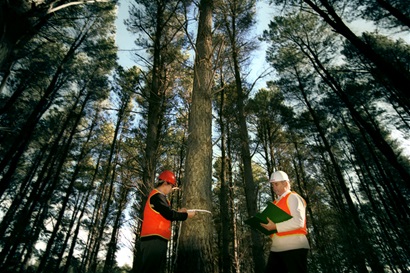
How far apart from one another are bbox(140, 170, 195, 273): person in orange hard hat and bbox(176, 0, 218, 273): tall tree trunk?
18cm

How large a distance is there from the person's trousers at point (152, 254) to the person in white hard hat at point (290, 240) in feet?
4.08

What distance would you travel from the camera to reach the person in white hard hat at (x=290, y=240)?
2.26 m

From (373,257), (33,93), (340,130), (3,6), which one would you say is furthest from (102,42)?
(340,130)

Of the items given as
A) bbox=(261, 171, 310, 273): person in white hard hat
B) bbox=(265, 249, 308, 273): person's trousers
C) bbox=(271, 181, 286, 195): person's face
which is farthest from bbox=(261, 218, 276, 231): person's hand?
bbox=(271, 181, 286, 195): person's face

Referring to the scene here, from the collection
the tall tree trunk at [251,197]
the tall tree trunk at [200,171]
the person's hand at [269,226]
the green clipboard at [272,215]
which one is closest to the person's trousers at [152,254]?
the tall tree trunk at [200,171]

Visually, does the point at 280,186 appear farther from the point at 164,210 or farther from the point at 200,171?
the point at 164,210

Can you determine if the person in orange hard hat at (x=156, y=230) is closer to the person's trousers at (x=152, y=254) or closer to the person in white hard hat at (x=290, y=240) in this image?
the person's trousers at (x=152, y=254)

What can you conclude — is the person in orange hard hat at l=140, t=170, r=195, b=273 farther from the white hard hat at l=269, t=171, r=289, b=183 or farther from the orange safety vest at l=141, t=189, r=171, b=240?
the white hard hat at l=269, t=171, r=289, b=183

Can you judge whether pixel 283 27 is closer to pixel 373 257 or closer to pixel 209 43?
pixel 209 43

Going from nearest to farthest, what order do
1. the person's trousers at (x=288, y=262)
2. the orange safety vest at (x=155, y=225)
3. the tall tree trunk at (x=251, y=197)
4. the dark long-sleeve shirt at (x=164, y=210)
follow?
the person's trousers at (x=288, y=262)
the dark long-sleeve shirt at (x=164, y=210)
the orange safety vest at (x=155, y=225)
the tall tree trunk at (x=251, y=197)

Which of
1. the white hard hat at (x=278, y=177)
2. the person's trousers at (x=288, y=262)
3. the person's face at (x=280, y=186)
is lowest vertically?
the person's trousers at (x=288, y=262)

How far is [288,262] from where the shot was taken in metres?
2.28

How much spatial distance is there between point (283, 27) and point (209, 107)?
1102cm

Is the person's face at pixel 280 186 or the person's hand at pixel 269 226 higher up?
the person's face at pixel 280 186
